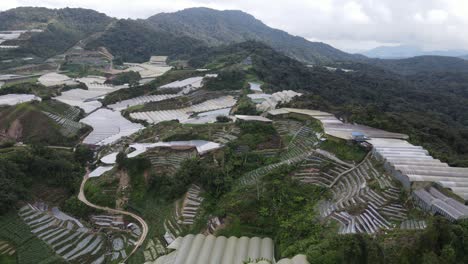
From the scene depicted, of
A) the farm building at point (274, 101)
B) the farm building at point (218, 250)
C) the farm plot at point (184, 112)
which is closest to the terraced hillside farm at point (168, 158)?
the farm building at point (218, 250)

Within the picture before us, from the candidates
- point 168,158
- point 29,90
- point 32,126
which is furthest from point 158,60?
point 168,158

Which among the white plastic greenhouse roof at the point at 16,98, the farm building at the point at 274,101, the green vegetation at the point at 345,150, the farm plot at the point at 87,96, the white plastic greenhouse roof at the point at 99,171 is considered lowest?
the farm plot at the point at 87,96

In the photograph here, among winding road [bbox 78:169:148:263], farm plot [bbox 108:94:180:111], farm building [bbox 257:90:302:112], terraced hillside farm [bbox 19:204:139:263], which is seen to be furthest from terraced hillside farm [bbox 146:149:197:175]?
farm plot [bbox 108:94:180:111]

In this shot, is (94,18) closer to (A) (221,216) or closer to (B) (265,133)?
(B) (265,133)

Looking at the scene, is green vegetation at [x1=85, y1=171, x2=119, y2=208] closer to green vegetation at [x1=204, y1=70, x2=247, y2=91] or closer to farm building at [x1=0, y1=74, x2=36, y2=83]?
green vegetation at [x1=204, y1=70, x2=247, y2=91]

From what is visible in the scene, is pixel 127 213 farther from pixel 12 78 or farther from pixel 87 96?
pixel 12 78

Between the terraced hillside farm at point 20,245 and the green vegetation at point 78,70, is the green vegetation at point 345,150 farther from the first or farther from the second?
the green vegetation at point 78,70

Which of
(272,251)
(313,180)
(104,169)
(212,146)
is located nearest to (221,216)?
(272,251)
